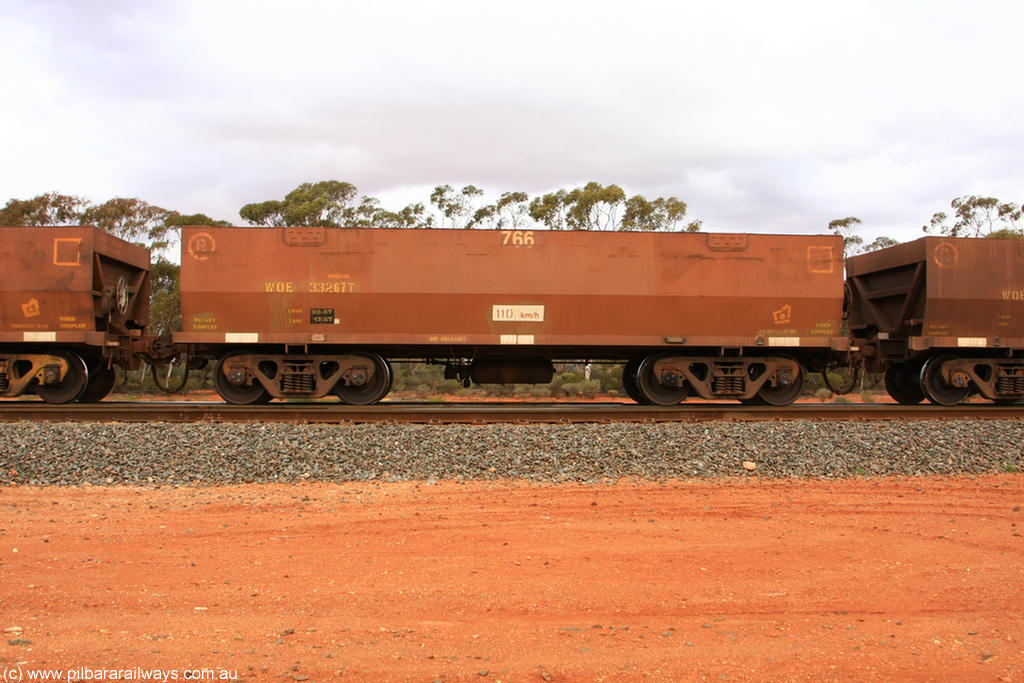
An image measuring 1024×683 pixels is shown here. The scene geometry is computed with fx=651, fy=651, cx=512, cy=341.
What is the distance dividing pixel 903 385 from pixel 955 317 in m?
2.09

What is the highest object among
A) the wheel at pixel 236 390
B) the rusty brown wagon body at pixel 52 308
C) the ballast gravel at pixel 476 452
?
the rusty brown wagon body at pixel 52 308

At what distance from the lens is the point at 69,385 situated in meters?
11.0

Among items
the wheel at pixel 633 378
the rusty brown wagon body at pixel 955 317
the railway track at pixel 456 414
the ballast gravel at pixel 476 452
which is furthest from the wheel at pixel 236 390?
the rusty brown wagon body at pixel 955 317

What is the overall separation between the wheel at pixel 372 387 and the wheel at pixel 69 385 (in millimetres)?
4209

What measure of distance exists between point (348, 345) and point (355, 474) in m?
4.93

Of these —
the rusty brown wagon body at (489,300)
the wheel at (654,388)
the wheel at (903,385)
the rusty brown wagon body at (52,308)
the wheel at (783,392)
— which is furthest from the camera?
the wheel at (903,385)

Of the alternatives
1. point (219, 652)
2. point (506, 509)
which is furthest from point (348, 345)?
point (219, 652)

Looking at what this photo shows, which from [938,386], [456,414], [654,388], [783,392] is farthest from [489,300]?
[938,386]

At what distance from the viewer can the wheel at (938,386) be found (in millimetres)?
11672

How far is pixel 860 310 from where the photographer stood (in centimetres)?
1289

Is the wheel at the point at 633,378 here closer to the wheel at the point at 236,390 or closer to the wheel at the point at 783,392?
the wheel at the point at 783,392

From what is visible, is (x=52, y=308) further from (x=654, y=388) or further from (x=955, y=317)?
(x=955, y=317)

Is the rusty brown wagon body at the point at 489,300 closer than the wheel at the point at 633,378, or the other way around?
the rusty brown wagon body at the point at 489,300

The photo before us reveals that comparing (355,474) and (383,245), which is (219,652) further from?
(383,245)
